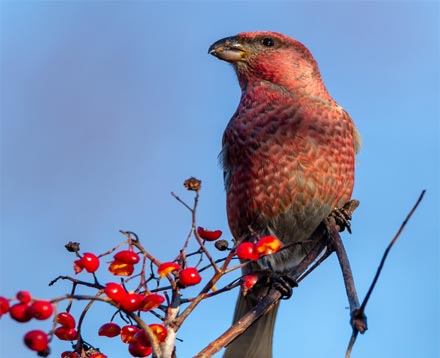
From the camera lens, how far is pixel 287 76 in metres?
5.01

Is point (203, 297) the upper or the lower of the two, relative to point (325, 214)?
lower

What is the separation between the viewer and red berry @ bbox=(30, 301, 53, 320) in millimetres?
2346

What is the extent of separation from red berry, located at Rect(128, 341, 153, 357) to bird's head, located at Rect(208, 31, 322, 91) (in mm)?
2729

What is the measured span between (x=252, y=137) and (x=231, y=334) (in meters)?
2.23

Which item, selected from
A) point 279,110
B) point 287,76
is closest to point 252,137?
point 279,110

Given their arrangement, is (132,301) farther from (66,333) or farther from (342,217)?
(342,217)

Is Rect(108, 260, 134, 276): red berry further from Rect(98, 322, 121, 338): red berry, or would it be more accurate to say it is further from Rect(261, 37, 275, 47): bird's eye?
Rect(261, 37, 275, 47): bird's eye

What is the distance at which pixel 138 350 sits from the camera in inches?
103

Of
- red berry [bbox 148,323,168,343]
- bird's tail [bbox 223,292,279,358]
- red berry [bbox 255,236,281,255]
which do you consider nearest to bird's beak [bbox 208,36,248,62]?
bird's tail [bbox 223,292,279,358]

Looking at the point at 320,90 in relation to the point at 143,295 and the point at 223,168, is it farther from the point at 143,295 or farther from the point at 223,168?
the point at 143,295

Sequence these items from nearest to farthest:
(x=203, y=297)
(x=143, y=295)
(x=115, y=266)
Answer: (x=203, y=297), (x=143, y=295), (x=115, y=266)

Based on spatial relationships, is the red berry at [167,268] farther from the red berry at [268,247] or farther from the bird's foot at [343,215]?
the bird's foot at [343,215]

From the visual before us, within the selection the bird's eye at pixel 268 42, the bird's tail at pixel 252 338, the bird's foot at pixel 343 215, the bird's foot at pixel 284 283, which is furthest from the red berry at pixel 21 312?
the bird's eye at pixel 268 42

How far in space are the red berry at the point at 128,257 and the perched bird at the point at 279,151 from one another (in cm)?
191
